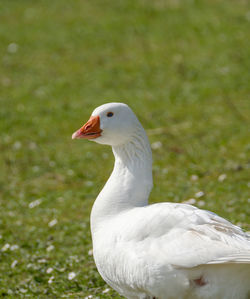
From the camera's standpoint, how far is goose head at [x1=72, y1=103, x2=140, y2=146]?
512 cm

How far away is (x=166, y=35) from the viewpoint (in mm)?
14742

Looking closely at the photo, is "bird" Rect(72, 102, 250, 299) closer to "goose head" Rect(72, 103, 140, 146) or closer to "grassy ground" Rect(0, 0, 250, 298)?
"goose head" Rect(72, 103, 140, 146)

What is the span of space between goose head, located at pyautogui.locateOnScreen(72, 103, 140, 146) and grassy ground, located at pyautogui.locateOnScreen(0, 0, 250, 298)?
1.86m

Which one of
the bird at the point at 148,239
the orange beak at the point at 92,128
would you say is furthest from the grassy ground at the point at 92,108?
the orange beak at the point at 92,128

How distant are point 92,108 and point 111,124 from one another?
6.93 m

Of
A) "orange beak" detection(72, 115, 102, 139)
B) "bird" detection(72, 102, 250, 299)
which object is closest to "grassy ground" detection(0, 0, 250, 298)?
"bird" detection(72, 102, 250, 299)

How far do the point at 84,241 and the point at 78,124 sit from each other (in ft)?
14.4

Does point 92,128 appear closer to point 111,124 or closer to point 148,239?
point 111,124

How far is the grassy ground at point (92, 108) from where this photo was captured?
7.45 metres

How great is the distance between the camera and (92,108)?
472 inches

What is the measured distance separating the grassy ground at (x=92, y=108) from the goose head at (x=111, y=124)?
1860mm

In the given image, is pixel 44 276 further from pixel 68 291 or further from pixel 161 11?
pixel 161 11

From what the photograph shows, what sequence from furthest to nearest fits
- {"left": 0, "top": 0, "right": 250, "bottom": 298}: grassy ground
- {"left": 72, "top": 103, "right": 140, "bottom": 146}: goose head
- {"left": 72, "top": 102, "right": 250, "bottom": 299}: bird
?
{"left": 0, "top": 0, "right": 250, "bottom": 298}: grassy ground < {"left": 72, "top": 103, "right": 140, "bottom": 146}: goose head < {"left": 72, "top": 102, "right": 250, "bottom": 299}: bird

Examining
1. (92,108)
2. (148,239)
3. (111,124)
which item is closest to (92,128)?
(111,124)
